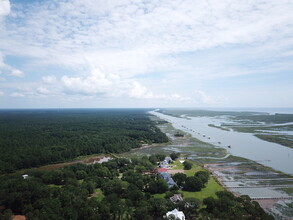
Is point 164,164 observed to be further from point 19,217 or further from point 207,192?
point 19,217

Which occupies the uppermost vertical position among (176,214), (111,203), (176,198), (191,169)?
(111,203)

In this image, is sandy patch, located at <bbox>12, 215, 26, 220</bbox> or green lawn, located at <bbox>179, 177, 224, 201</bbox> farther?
green lawn, located at <bbox>179, 177, 224, 201</bbox>

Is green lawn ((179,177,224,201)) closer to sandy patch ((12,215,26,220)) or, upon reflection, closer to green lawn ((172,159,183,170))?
green lawn ((172,159,183,170))

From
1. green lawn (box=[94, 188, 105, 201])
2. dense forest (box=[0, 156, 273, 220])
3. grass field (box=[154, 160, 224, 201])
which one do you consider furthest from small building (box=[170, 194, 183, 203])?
green lawn (box=[94, 188, 105, 201])

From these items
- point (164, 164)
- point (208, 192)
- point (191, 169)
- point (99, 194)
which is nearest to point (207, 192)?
point (208, 192)

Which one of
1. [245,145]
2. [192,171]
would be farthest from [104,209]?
[245,145]

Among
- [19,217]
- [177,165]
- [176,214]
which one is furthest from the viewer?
[177,165]

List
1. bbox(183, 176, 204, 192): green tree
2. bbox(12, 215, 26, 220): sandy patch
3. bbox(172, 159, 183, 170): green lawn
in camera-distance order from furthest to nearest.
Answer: bbox(172, 159, 183, 170): green lawn < bbox(183, 176, 204, 192): green tree < bbox(12, 215, 26, 220): sandy patch

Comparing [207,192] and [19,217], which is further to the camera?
[207,192]

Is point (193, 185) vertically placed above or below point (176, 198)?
below

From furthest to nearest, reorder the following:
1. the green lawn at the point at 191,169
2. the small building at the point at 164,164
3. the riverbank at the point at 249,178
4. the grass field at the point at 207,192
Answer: the small building at the point at 164,164, the green lawn at the point at 191,169, the grass field at the point at 207,192, the riverbank at the point at 249,178

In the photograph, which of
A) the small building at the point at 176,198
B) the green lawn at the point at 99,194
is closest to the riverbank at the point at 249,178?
the small building at the point at 176,198

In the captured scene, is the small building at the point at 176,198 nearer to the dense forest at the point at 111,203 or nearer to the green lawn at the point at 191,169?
the dense forest at the point at 111,203
